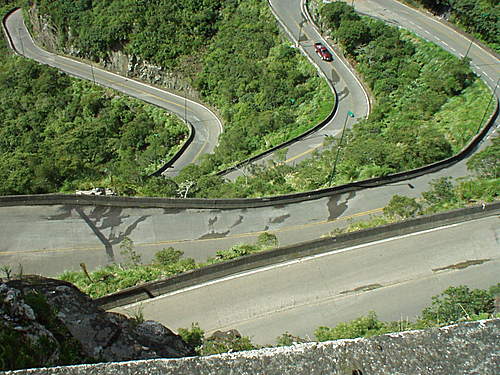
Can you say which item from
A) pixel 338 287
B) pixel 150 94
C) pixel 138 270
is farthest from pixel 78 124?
pixel 338 287

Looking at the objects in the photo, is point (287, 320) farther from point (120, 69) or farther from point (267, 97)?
point (120, 69)

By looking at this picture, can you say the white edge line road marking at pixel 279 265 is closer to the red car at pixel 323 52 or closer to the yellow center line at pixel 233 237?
the yellow center line at pixel 233 237

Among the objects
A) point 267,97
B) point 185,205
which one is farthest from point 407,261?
point 267,97

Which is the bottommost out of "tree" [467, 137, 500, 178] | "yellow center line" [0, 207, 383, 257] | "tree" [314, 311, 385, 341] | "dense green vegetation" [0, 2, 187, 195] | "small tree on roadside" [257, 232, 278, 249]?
"dense green vegetation" [0, 2, 187, 195]

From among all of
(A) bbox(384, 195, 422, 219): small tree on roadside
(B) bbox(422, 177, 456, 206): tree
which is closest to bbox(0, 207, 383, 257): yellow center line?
(A) bbox(384, 195, 422, 219): small tree on roadside

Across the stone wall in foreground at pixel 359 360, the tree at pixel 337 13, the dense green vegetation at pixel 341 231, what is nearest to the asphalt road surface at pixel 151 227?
the dense green vegetation at pixel 341 231

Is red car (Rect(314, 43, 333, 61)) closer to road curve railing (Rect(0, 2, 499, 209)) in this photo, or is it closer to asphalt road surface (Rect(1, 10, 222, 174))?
asphalt road surface (Rect(1, 10, 222, 174))
